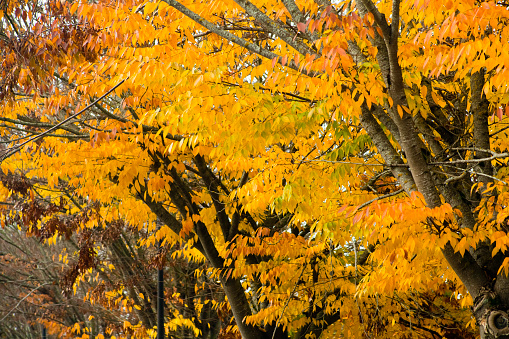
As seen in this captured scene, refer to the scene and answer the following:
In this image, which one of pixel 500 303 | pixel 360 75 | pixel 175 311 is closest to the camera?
pixel 360 75

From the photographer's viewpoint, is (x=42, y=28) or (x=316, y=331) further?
(x=316, y=331)

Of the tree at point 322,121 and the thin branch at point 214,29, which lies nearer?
the tree at point 322,121

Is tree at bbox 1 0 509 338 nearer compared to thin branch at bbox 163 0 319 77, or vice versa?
tree at bbox 1 0 509 338

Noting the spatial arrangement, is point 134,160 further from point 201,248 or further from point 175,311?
point 175,311

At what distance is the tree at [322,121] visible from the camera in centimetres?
366

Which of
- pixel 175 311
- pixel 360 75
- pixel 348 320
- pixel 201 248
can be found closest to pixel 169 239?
pixel 201 248

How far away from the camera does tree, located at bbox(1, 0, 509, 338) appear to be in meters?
3.66

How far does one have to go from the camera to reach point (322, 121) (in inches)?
200

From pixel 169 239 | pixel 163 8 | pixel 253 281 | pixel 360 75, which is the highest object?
pixel 163 8

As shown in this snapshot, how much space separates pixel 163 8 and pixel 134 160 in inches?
84.2

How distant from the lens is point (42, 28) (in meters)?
5.06

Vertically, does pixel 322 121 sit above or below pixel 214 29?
below

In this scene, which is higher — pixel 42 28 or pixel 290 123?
pixel 42 28

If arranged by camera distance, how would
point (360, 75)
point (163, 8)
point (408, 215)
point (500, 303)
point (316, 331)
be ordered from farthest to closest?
1. point (316, 331)
2. point (163, 8)
3. point (500, 303)
4. point (360, 75)
5. point (408, 215)
